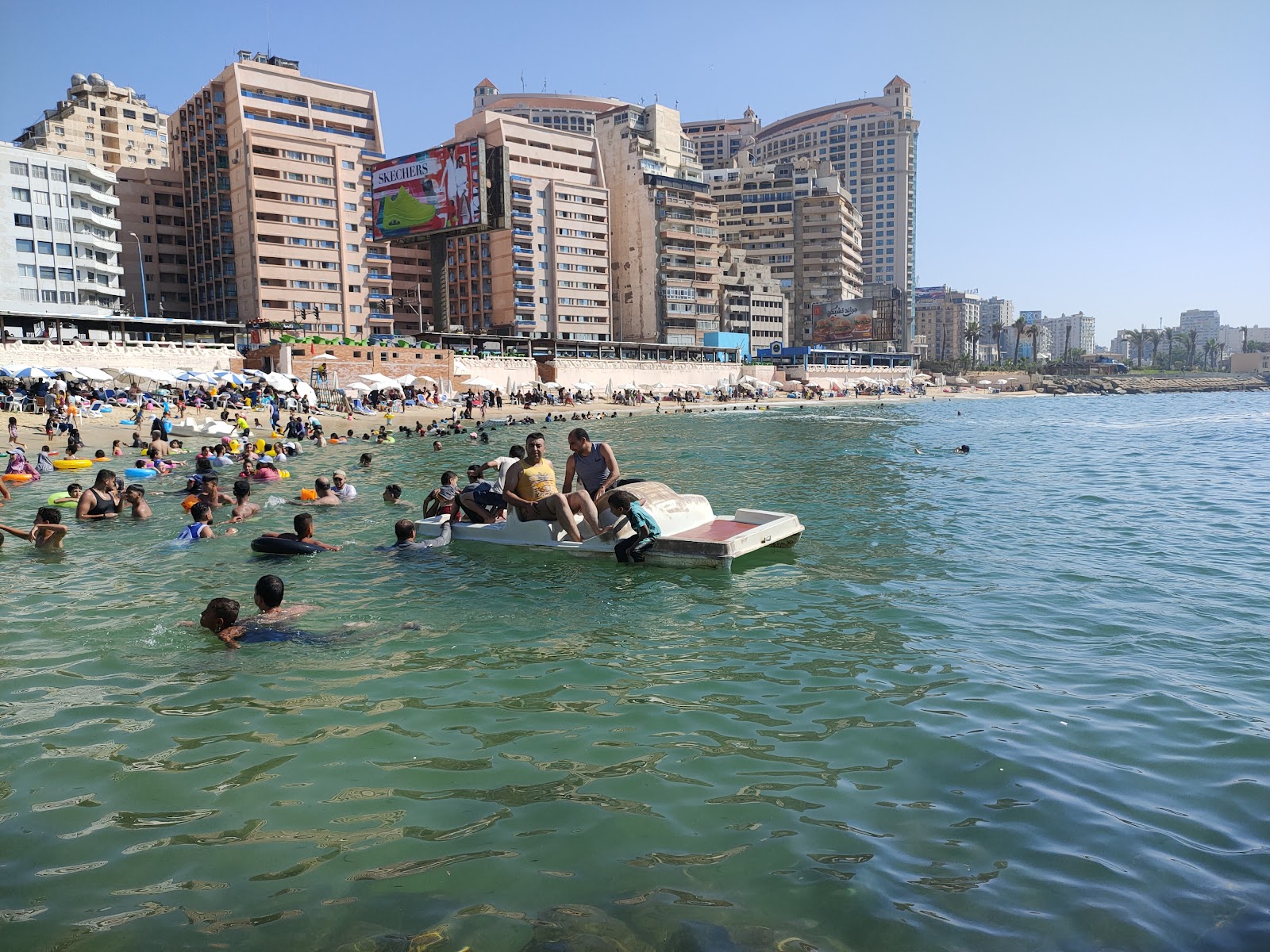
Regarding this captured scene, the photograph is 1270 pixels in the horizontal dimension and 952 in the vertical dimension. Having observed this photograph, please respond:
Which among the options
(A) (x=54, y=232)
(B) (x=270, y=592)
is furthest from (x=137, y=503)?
(A) (x=54, y=232)

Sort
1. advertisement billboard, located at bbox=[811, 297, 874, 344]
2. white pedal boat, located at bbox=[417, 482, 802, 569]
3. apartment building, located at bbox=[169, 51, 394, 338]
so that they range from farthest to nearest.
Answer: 1. advertisement billboard, located at bbox=[811, 297, 874, 344]
2. apartment building, located at bbox=[169, 51, 394, 338]
3. white pedal boat, located at bbox=[417, 482, 802, 569]

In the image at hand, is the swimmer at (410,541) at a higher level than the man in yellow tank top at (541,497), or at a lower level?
lower

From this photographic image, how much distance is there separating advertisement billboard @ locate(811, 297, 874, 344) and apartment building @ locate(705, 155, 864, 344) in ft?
55.1

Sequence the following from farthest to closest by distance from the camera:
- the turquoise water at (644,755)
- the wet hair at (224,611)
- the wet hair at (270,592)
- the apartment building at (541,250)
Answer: the apartment building at (541,250) → the wet hair at (270,592) → the wet hair at (224,611) → the turquoise water at (644,755)

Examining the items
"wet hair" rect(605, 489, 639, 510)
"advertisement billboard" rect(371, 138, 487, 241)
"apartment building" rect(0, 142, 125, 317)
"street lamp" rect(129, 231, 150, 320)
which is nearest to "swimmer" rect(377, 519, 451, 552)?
"wet hair" rect(605, 489, 639, 510)

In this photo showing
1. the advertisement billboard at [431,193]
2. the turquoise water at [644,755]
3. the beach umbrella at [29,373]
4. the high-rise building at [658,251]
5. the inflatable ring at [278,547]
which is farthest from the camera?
the high-rise building at [658,251]

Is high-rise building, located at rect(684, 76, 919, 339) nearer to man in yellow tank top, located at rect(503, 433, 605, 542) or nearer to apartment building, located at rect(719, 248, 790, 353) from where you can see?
apartment building, located at rect(719, 248, 790, 353)

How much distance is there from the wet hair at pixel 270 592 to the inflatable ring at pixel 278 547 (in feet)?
14.4

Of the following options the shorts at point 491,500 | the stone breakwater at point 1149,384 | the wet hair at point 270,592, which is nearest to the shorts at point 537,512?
the shorts at point 491,500

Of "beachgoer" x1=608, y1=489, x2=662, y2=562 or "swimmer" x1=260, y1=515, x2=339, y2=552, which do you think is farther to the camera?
"swimmer" x1=260, y1=515, x2=339, y2=552

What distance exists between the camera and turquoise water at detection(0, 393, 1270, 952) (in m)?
4.11

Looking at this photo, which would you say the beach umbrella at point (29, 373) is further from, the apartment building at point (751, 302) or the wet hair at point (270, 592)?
the apartment building at point (751, 302)

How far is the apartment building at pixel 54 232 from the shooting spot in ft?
224

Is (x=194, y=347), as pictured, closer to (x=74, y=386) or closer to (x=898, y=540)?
(x=74, y=386)
